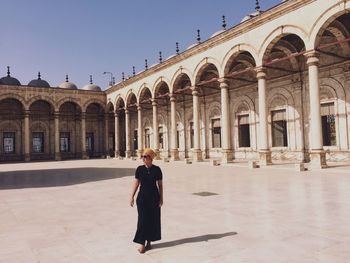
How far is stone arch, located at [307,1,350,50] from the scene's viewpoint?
45.7 ft

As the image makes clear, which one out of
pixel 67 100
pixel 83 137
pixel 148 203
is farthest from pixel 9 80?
pixel 148 203

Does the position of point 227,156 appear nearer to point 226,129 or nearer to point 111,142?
point 226,129

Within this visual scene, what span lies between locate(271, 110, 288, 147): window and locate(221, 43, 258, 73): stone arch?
487 cm

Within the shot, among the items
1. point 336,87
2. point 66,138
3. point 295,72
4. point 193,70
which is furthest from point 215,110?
point 66,138

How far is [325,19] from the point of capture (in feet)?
47.8

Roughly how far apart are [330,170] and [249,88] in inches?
431

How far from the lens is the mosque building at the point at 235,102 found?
16297 mm

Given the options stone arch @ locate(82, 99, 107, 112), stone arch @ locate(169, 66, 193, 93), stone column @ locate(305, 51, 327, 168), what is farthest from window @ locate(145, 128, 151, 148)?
stone column @ locate(305, 51, 327, 168)

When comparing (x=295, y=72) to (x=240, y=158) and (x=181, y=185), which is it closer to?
(x=240, y=158)

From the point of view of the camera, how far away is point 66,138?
37.9m

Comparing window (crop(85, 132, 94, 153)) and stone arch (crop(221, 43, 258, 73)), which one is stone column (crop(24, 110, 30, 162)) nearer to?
window (crop(85, 132, 94, 153))

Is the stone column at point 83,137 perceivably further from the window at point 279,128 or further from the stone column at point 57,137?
the window at point 279,128

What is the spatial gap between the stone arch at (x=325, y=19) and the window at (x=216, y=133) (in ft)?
41.2

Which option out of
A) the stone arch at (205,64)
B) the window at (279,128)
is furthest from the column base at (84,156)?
the window at (279,128)
